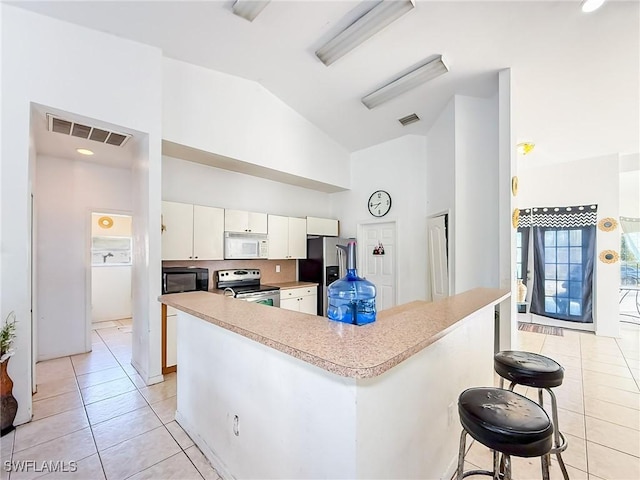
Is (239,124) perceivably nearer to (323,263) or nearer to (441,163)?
(323,263)

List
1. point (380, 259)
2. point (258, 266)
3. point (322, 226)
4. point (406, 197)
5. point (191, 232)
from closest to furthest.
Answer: point (191, 232)
point (406, 197)
point (258, 266)
point (380, 259)
point (322, 226)

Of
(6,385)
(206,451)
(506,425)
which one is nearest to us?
(506,425)

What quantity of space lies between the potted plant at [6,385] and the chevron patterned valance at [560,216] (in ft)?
23.6

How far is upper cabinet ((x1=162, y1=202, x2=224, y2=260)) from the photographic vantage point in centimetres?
343

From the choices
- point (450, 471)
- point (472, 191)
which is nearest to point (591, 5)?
point (472, 191)

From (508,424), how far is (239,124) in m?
3.96

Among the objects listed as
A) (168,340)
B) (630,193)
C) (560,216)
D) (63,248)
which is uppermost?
(630,193)

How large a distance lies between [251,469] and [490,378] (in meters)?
2.12

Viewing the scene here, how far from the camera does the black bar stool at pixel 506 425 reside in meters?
1.04

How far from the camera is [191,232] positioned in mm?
3645

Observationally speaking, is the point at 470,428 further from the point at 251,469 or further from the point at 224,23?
the point at 224,23

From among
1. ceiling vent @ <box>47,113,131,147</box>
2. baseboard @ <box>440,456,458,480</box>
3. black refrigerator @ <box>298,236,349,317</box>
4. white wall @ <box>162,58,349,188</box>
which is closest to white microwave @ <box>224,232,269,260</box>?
black refrigerator @ <box>298,236,349,317</box>

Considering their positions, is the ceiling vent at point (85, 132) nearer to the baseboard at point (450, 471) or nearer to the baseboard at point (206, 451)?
the baseboard at point (206, 451)

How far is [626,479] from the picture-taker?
1.71m
